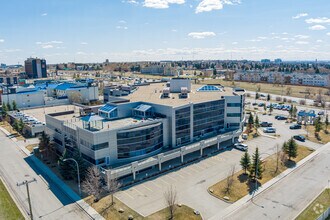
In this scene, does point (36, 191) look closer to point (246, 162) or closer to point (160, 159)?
point (160, 159)

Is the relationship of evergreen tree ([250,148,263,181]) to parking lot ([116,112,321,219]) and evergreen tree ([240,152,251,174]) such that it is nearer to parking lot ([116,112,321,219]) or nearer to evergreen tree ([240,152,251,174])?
evergreen tree ([240,152,251,174])

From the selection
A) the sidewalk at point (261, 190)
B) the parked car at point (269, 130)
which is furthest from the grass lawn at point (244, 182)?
the parked car at point (269, 130)

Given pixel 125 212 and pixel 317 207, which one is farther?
pixel 317 207

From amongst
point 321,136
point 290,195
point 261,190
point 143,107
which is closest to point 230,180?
point 261,190

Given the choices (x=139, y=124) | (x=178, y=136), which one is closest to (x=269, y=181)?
(x=178, y=136)

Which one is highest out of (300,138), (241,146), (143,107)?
(143,107)

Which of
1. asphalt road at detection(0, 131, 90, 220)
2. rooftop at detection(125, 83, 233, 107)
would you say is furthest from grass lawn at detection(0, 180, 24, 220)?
rooftop at detection(125, 83, 233, 107)
